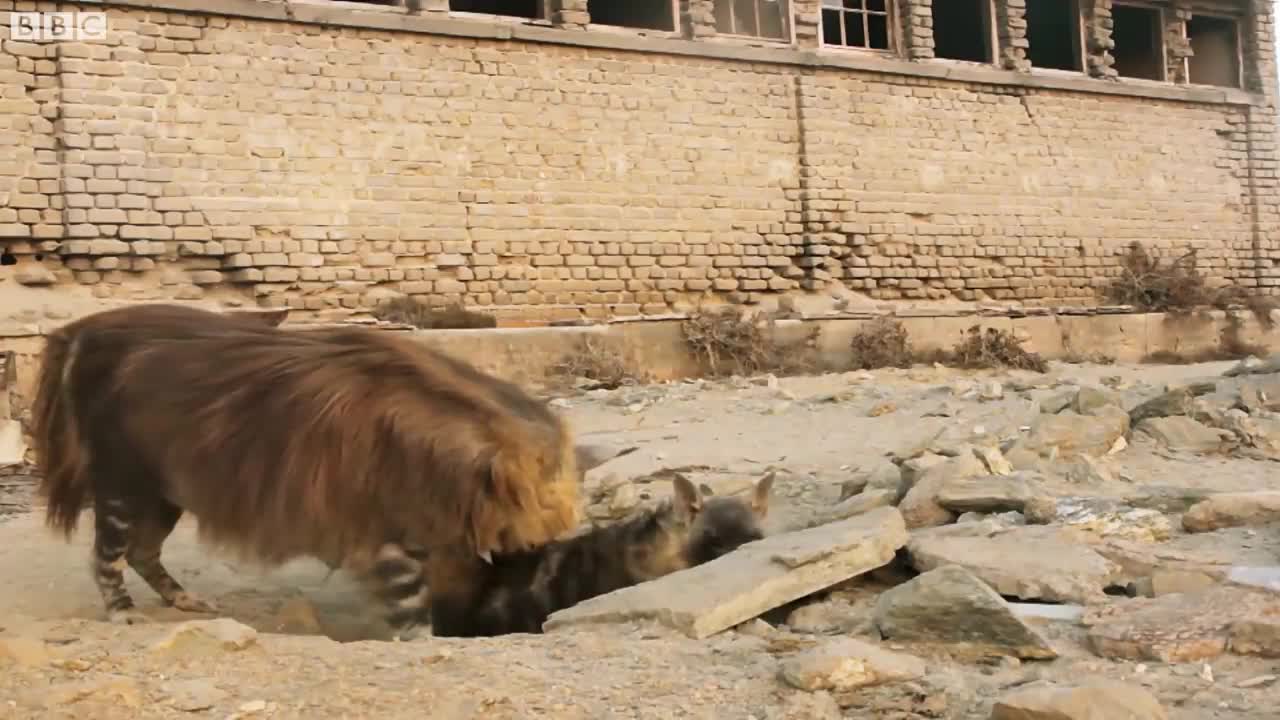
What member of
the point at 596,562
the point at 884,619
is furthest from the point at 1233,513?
the point at 596,562

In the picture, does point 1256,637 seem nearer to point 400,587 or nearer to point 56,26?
point 400,587

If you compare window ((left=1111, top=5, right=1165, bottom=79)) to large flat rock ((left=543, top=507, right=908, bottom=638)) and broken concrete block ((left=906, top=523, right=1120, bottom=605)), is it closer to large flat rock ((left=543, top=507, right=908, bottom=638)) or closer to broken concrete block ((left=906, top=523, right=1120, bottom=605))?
broken concrete block ((left=906, top=523, right=1120, bottom=605))

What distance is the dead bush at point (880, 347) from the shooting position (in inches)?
488

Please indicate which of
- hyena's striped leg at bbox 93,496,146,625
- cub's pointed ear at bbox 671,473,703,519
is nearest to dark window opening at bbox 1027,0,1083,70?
cub's pointed ear at bbox 671,473,703,519

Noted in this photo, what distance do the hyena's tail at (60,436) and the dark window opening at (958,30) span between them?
16296 mm

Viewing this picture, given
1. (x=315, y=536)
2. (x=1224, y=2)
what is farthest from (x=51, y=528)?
(x=1224, y=2)

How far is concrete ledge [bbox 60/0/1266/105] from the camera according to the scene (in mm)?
11094

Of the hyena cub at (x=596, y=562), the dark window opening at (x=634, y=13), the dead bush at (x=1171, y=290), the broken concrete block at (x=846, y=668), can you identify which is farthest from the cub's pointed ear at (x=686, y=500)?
the dead bush at (x=1171, y=290)

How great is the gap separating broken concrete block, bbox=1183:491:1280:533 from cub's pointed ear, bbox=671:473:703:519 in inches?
74.9

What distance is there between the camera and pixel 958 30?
62.7 feet

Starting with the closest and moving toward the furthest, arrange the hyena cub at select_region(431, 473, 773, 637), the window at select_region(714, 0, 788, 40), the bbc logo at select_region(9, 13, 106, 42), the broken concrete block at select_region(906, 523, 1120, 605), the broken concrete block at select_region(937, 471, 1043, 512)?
the broken concrete block at select_region(906, 523, 1120, 605), the hyena cub at select_region(431, 473, 773, 637), the broken concrete block at select_region(937, 471, 1043, 512), the bbc logo at select_region(9, 13, 106, 42), the window at select_region(714, 0, 788, 40)

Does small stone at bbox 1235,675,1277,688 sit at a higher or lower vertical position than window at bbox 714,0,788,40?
lower

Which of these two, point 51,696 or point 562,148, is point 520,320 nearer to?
point 562,148

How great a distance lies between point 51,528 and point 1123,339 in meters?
13.3
